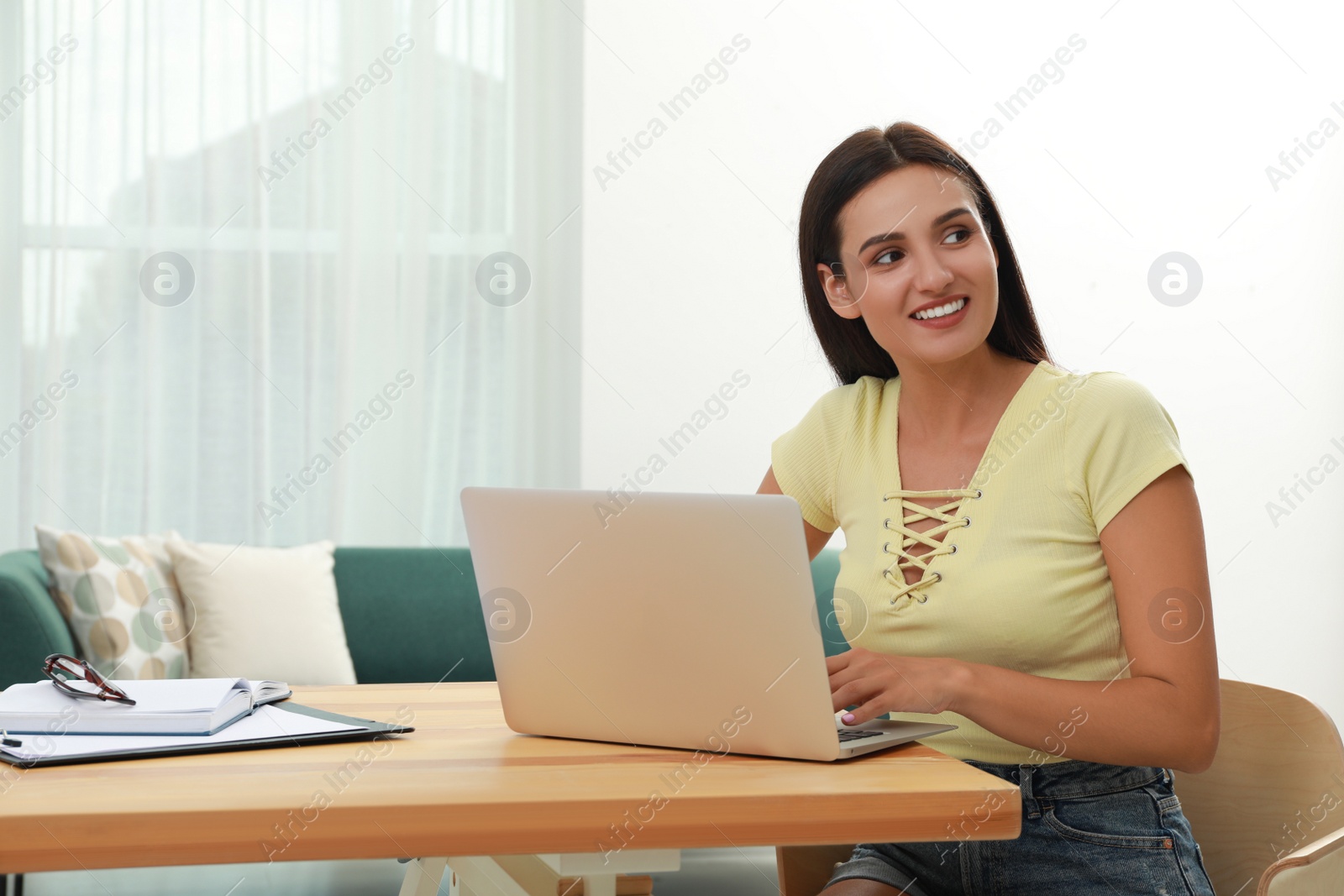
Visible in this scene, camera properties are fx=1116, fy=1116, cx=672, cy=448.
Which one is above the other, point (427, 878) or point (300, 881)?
point (427, 878)

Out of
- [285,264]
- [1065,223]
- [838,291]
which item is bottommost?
[838,291]

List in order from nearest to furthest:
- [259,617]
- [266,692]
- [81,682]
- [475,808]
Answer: [475,808] < [81,682] < [266,692] < [259,617]

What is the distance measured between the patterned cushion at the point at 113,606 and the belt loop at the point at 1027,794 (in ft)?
6.83

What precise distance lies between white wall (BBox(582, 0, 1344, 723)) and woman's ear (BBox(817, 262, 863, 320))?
2.05 m

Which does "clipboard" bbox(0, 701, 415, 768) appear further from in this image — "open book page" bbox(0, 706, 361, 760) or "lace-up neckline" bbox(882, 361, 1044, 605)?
"lace-up neckline" bbox(882, 361, 1044, 605)

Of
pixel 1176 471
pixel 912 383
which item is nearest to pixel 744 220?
pixel 912 383

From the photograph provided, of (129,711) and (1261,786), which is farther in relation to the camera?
(1261,786)

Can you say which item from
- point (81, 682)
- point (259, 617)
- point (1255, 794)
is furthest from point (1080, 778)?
point (259, 617)

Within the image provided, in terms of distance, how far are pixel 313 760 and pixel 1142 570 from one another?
Result: 0.78 m

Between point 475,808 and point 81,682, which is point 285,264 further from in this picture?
point 475,808

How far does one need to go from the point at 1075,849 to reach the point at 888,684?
28 cm

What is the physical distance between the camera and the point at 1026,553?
1.17 meters

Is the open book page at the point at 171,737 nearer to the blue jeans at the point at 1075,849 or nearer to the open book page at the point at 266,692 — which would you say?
the open book page at the point at 266,692

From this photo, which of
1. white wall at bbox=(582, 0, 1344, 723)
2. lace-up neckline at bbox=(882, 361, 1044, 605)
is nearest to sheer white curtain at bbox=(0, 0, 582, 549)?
white wall at bbox=(582, 0, 1344, 723)
